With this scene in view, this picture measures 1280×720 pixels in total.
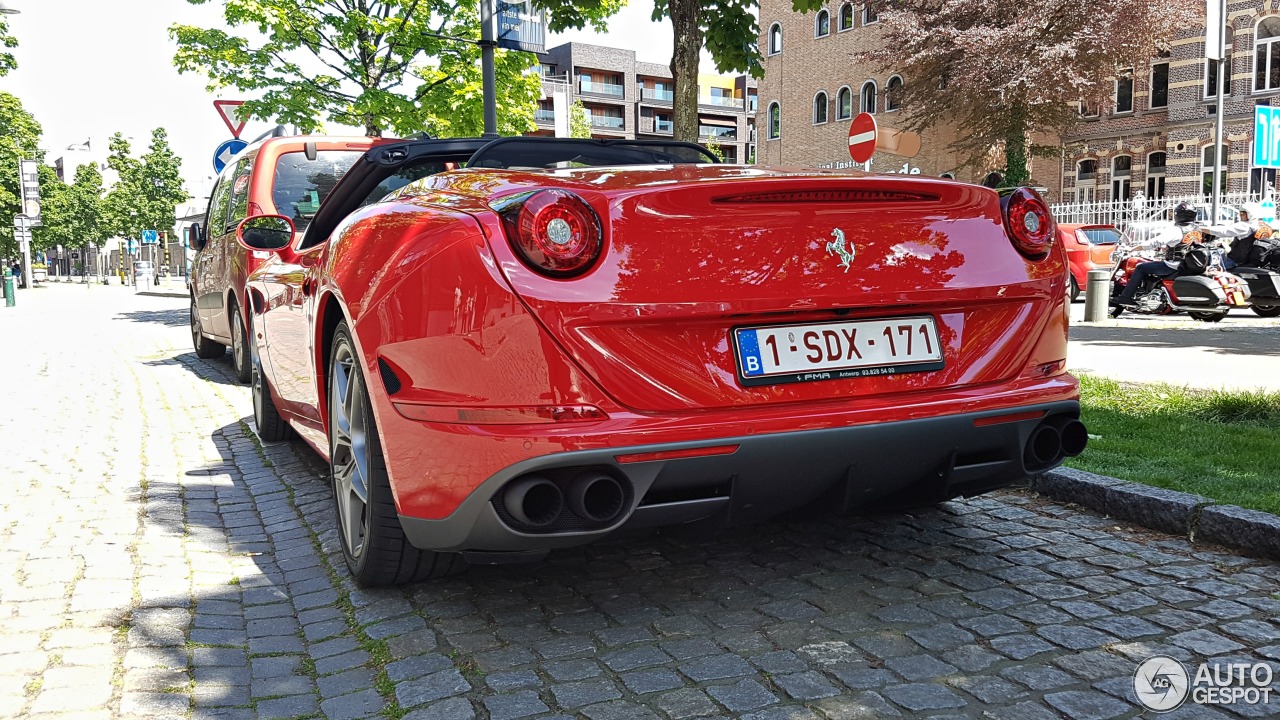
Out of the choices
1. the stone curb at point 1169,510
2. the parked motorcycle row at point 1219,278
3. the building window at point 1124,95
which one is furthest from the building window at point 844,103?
the stone curb at point 1169,510

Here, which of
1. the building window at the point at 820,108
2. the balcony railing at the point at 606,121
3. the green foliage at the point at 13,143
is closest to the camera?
the building window at the point at 820,108

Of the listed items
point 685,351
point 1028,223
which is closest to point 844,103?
point 1028,223

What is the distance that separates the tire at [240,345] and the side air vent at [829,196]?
6.19m

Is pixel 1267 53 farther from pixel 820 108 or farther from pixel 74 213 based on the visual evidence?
pixel 74 213

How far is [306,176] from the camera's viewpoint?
27.1ft

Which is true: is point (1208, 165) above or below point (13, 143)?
below

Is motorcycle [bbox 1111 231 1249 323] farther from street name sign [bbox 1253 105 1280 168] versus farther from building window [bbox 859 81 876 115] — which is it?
building window [bbox 859 81 876 115]

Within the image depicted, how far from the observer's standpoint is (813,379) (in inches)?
109

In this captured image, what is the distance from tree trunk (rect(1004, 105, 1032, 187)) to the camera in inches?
1207

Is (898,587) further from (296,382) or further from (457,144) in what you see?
(296,382)

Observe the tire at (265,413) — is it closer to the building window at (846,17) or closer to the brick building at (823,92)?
the brick building at (823,92)

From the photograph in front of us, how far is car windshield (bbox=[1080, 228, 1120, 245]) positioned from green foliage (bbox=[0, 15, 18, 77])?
36006 mm

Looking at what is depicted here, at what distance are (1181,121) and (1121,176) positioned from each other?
288 centimetres

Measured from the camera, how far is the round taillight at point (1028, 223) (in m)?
3.19
